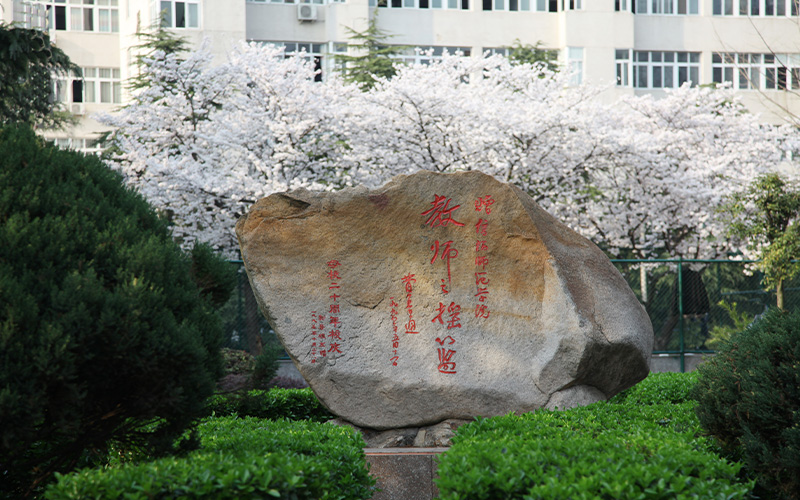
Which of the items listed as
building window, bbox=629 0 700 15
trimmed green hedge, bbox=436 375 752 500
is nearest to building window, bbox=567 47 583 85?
building window, bbox=629 0 700 15

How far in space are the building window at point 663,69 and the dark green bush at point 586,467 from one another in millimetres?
20647

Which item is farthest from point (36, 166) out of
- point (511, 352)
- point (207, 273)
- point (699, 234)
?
point (699, 234)

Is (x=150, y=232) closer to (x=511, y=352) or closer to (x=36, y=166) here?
(x=36, y=166)

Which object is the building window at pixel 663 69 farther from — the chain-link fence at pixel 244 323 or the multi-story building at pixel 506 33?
the chain-link fence at pixel 244 323

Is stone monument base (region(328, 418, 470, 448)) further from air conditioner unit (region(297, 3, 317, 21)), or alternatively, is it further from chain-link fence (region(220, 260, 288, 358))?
air conditioner unit (region(297, 3, 317, 21))

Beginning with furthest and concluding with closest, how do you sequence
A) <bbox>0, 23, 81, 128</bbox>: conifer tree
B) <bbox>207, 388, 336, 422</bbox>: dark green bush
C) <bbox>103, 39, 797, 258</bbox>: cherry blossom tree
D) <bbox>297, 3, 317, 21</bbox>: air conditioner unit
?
<bbox>297, 3, 317, 21</bbox>: air conditioner unit < <bbox>103, 39, 797, 258</bbox>: cherry blossom tree < <bbox>0, 23, 81, 128</bbox>: conifer tree < <bbox>207, 388, 336, 422</bbox>: dark green bush

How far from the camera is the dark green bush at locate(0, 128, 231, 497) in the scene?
3.05 meters

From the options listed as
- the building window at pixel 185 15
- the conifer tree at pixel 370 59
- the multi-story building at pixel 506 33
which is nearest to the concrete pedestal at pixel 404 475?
the conifer tree at pixel 370 59

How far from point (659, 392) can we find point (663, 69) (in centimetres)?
1880

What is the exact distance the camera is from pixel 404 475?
4824 mm

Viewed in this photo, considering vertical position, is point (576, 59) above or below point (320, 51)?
below

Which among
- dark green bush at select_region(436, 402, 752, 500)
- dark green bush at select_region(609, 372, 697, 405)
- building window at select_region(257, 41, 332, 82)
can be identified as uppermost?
building window at select_region(257, 41, 332, 82)

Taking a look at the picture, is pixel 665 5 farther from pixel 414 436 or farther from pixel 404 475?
pixel 404 475

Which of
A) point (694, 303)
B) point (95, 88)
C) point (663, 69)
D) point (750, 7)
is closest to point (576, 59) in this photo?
point (663, 69)
